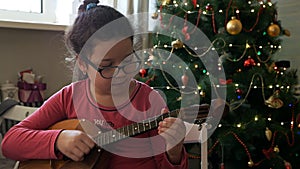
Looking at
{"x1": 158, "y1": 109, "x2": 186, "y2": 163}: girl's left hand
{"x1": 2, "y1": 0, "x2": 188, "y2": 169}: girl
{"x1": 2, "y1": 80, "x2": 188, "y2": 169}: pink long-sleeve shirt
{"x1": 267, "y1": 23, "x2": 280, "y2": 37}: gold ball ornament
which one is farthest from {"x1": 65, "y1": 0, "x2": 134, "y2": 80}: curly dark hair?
{"x1": 267, "y1": 23, "x2": 280, "y2": 37}: gold ball ornament

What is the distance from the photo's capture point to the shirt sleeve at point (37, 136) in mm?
978

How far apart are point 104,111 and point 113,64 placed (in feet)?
0.44

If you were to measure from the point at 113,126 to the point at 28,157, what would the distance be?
0.80 feet

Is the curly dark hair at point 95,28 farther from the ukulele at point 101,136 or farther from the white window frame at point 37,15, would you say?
the white window frame at point 37,15

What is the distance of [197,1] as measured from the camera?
1.75 metres

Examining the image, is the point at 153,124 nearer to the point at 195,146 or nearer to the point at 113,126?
the point at 113,126

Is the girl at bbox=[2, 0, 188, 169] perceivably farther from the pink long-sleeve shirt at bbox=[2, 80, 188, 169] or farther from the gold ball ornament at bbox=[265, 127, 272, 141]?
the gold ball ornament at bbox=[265, 127, 272, 141]

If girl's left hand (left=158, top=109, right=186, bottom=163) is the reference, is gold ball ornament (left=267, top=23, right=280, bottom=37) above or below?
above

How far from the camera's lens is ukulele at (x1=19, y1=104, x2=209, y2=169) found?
0.88 metres

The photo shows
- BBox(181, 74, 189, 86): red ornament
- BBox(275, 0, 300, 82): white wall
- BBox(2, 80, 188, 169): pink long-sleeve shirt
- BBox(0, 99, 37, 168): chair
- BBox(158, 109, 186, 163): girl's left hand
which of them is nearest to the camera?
BBox(158, 109, 186, 163): girl's left hand

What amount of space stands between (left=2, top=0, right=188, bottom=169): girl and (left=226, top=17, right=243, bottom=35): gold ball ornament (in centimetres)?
68

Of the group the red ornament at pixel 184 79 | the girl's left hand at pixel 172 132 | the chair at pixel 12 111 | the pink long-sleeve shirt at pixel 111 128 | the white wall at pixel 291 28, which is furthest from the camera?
the white wall at pixel 291 28

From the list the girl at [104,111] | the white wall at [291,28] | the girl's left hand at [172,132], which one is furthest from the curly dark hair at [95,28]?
the white wall at [291,28]

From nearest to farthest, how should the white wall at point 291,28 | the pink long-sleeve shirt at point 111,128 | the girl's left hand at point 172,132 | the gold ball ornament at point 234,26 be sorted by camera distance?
the girl's left hand at point 172,132 < the pink long-sleeve shirt at point 111,128 < the gold ball ornament at point 234,26 < the white wall at point 291,28
